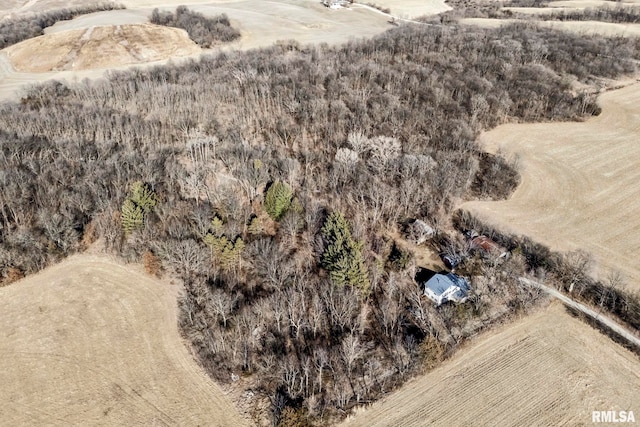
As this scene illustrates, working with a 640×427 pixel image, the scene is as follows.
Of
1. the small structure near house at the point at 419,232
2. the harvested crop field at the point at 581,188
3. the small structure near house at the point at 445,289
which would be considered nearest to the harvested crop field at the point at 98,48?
the harvested crop field at the point at 581,188

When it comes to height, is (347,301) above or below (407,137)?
below

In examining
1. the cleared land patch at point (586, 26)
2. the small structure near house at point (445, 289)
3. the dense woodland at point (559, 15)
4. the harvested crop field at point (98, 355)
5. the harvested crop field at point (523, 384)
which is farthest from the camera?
the dense woodland at point (559, 15)

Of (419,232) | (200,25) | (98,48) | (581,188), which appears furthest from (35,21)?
(581,188)

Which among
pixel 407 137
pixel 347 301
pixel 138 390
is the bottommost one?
pixel 138 390

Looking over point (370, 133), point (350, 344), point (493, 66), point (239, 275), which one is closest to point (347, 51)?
point (493, 66)

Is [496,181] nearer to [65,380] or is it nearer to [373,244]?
[373,244]

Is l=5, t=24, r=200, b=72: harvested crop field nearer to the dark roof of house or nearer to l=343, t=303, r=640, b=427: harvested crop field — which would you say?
the dark roof of house

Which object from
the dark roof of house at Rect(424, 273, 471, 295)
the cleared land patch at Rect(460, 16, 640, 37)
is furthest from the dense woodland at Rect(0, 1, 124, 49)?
the dark roof of house at Rect(424, 273, 471, 295)

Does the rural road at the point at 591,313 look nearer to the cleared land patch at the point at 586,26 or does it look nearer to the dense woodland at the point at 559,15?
the cleared land patch at the point at 586,26
